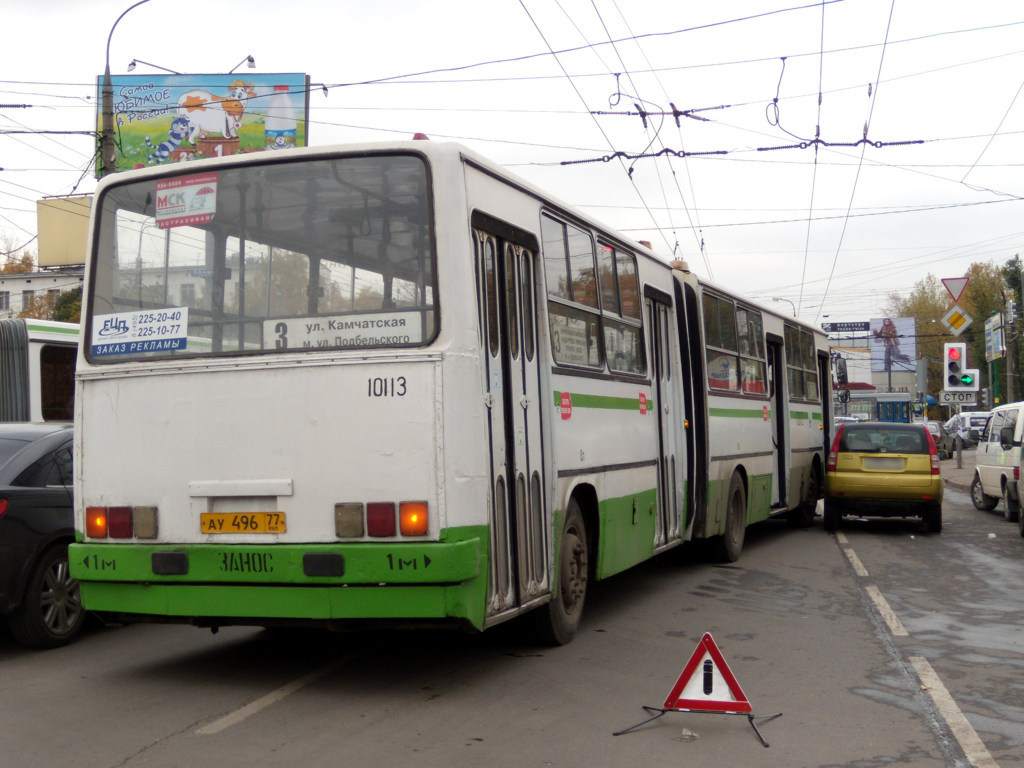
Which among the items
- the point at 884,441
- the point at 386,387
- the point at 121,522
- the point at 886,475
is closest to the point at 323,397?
the point at 386,387

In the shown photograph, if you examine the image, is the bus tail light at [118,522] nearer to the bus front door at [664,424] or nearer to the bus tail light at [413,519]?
the bus tail light at [413,519]

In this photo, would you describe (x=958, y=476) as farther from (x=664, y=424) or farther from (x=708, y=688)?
(x=708, y=688)

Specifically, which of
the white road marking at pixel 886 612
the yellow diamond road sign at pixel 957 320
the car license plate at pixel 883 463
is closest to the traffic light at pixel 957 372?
the yellow diamond road sign at pixel 957 320

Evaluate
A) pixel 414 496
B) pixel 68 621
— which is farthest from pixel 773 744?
pixel 68 621

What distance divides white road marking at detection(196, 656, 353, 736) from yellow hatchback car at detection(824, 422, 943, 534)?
36.8ft

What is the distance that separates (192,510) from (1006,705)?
187 inches

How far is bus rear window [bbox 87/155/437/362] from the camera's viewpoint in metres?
6.47

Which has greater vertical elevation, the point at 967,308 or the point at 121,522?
the point at 967,308

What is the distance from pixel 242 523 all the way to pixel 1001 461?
1677cm

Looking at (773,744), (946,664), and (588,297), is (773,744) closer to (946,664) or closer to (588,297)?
(946,664)

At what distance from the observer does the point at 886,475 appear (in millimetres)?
16875

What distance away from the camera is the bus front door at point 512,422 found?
6.69m

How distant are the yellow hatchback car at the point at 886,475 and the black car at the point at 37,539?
11805 mm

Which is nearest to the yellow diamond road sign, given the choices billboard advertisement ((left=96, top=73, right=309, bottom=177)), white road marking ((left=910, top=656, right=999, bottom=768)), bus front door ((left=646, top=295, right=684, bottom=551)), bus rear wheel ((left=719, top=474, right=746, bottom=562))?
bus rear wheel ((left=719, top=474, right=746, bottom=562))
